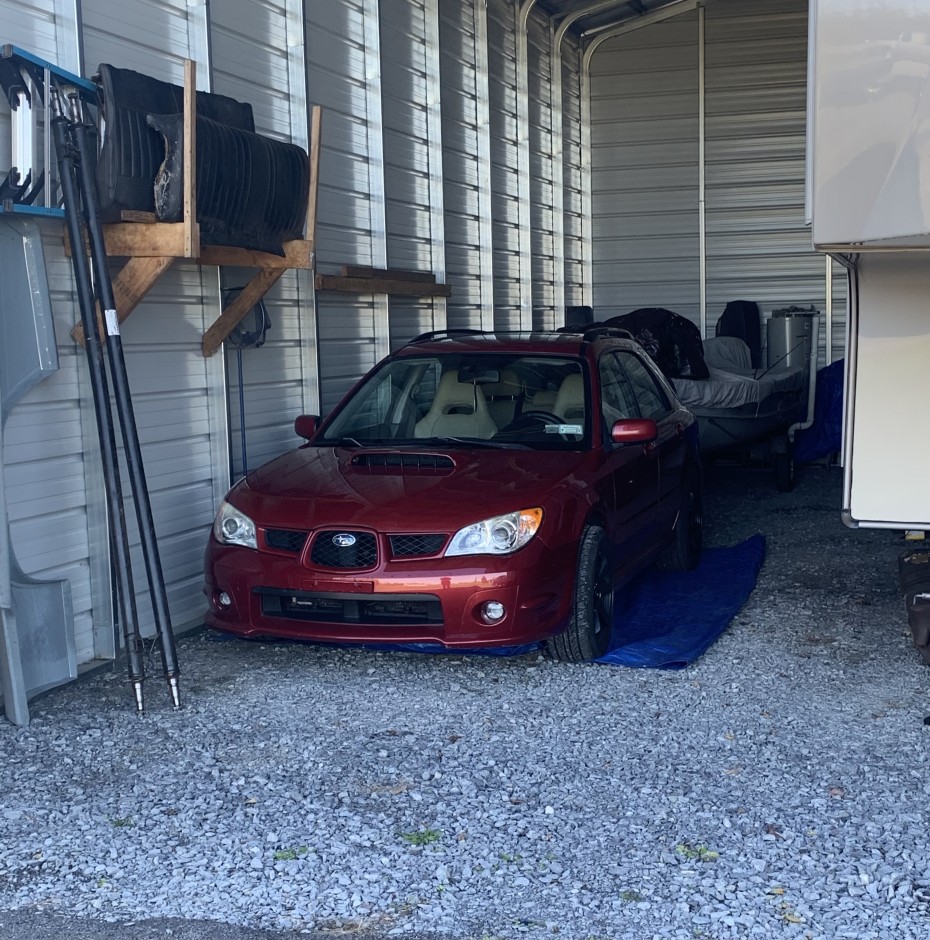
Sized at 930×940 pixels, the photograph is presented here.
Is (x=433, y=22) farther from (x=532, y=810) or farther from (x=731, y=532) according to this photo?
(x=532, y=810)

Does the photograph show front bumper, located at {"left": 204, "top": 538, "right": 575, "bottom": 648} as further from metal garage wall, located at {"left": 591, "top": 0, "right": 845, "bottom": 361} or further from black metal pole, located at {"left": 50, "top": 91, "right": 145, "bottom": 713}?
metal garage wall, located at {"left": 591, "top": 0, "right": 845, "bottom": 361}

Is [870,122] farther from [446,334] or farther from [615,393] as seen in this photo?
[446,334]

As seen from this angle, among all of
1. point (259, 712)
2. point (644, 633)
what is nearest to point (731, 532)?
point (644, 633)

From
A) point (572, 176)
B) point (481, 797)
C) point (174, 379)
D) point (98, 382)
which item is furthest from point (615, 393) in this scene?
point (572, 176)

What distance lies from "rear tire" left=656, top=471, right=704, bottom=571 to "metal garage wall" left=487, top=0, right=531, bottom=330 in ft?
14.1

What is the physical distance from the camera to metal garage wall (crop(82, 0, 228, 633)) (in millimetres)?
6258

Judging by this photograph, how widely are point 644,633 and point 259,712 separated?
7.14ft

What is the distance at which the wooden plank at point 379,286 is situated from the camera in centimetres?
809

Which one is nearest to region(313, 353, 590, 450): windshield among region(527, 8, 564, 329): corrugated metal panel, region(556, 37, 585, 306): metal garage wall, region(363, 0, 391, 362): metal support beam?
region(363, 0, 391, 362): metal support beam

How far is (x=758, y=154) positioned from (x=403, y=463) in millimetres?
10084

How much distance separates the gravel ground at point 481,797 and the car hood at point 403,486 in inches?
30.9

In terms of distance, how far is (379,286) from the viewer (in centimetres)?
873

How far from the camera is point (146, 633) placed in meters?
6.37

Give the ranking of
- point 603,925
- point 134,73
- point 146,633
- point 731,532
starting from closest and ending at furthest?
1. point 603,925
2. point 134,73
3. point 146,633
4. point 731,532
